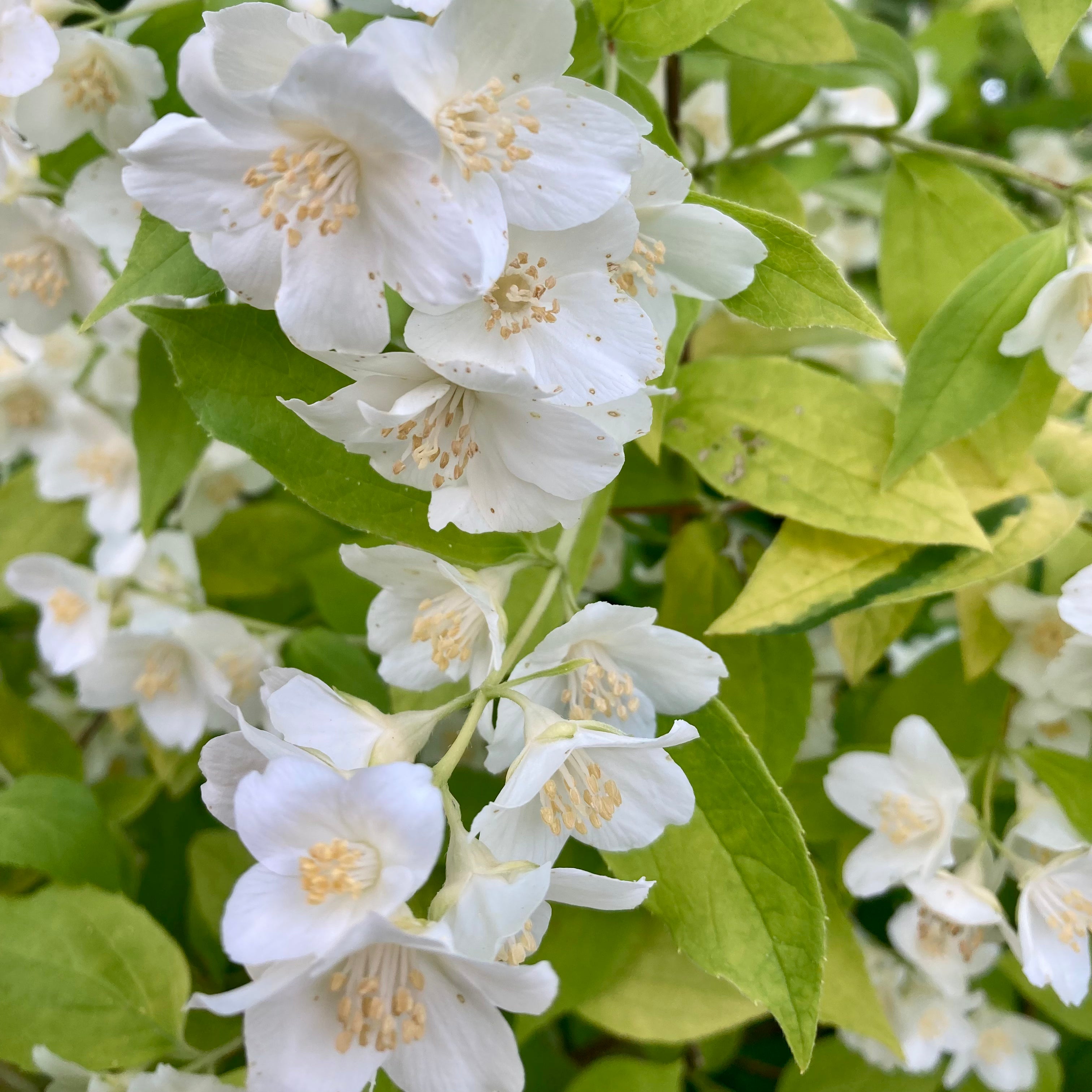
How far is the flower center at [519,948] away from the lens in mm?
603

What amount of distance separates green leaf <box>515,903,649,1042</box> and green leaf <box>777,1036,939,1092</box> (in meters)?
0.33

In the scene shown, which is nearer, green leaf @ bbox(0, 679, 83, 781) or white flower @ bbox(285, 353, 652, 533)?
white flower @ bbox(285, 353, 652, 533)

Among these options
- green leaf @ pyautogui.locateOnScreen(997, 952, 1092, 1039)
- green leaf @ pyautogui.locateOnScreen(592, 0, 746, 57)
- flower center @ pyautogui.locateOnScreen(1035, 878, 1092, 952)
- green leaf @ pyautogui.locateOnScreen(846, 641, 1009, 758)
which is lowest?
green leaf @ pyautogui.locateOnScreen(997, 952, 1092, 1039)

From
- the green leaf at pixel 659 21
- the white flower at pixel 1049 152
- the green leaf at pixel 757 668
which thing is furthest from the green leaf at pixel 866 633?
the white flower at pixel 1049 152

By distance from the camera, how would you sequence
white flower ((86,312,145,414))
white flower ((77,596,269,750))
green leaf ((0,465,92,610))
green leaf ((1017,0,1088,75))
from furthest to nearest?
green leaf ((0,465,92,610)) → white flower ((86,312,145,414)) → white flower ((77,596,269,750)) → green leaf ((1017,0,1088,75))

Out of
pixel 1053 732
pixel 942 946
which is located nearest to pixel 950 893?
pixel 942 946

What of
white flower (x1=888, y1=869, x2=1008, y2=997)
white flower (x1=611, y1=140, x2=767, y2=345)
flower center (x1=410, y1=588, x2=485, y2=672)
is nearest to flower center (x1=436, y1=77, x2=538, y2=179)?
white flower (x1=611, y1=140, x2=767, y2=345)

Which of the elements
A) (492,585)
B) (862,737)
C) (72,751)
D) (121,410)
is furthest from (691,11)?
(72,751)

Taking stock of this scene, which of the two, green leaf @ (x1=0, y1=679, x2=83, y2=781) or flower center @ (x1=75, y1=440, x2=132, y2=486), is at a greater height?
flower center @ (x1=75, y1=440, x2=132, y2=486)

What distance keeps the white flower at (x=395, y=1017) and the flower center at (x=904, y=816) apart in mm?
537

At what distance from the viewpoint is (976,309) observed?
88cm

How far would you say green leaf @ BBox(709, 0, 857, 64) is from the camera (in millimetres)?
884

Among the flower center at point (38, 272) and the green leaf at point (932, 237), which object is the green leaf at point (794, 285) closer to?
the green leaf at point (932, 237)

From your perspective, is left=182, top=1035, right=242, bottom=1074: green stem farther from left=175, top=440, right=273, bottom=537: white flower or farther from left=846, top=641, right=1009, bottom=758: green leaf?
left=846, top=641, right=1009, bottom=758: green leaf
